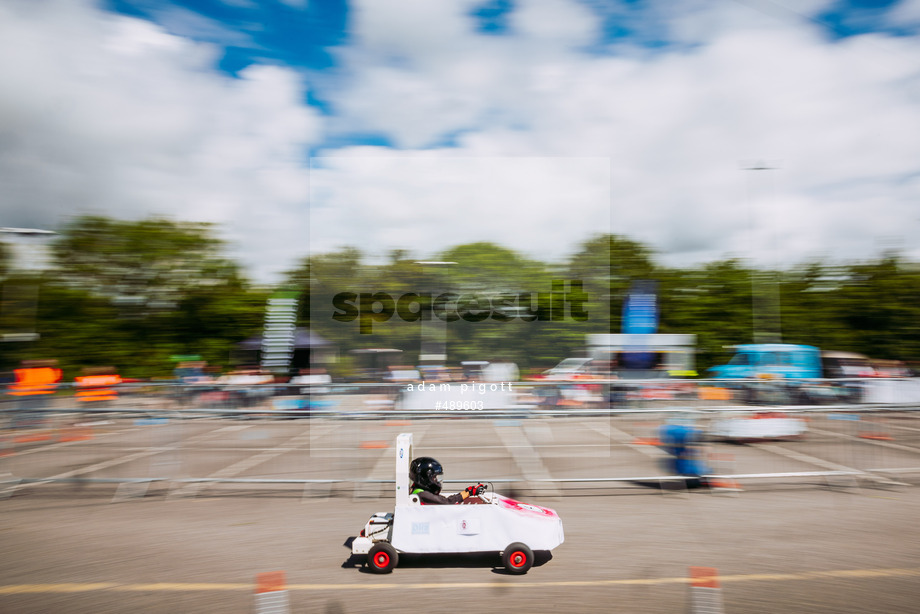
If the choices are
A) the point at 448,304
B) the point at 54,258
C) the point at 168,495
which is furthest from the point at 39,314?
the point at 168,495

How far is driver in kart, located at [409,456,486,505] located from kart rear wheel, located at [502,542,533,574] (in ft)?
2.23

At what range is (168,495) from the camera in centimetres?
838

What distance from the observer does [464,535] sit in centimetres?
548

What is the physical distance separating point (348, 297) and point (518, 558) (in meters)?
20.2

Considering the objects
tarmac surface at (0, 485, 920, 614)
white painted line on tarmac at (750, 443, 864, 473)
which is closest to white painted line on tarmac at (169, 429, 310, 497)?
tarmac surface at (0, 485, 920, 614)

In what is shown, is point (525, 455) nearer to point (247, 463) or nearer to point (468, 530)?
point (468, 530)

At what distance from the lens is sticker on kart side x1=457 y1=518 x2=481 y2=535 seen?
548cm

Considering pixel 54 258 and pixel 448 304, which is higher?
pixel 54 258

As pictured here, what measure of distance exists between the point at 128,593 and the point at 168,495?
11.5ft

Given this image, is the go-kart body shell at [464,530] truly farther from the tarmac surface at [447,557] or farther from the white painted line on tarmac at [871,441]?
the white painted line on tarmac at [871,441]

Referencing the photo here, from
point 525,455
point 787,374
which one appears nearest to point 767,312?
point 787,374

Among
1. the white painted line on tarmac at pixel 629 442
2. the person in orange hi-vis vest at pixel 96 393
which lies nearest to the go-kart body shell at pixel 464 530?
the white painted line on tarmac at pixel 629 442

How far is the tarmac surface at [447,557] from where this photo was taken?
502cm

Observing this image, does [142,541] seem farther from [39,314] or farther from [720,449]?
[39,314]
